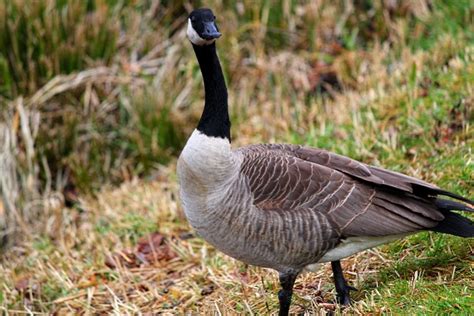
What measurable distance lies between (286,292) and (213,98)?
1.16m

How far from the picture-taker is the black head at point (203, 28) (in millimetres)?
4340

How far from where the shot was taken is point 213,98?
4.58 meters

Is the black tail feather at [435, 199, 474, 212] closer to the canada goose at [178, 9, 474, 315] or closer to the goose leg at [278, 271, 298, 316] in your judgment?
the canada goose at [178, 9, 474, 315]

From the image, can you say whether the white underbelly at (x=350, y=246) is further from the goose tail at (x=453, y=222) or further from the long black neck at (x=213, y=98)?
the long black neck at (x=213, y=98)

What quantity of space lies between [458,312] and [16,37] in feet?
20.0

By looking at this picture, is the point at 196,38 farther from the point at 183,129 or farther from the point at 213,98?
the point at 183,129

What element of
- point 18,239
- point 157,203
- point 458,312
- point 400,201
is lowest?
point 18,239

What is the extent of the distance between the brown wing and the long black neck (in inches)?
10.4

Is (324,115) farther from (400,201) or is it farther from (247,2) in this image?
(400,201)

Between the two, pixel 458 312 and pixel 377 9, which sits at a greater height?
pixel 377 9

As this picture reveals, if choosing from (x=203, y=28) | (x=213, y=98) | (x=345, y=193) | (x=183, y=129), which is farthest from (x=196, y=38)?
(x=183, y=129)

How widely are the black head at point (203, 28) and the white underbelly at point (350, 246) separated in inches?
52.4

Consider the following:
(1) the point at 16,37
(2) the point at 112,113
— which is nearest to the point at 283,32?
(2) the point at 112,113

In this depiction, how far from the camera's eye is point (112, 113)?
30.1 ft
